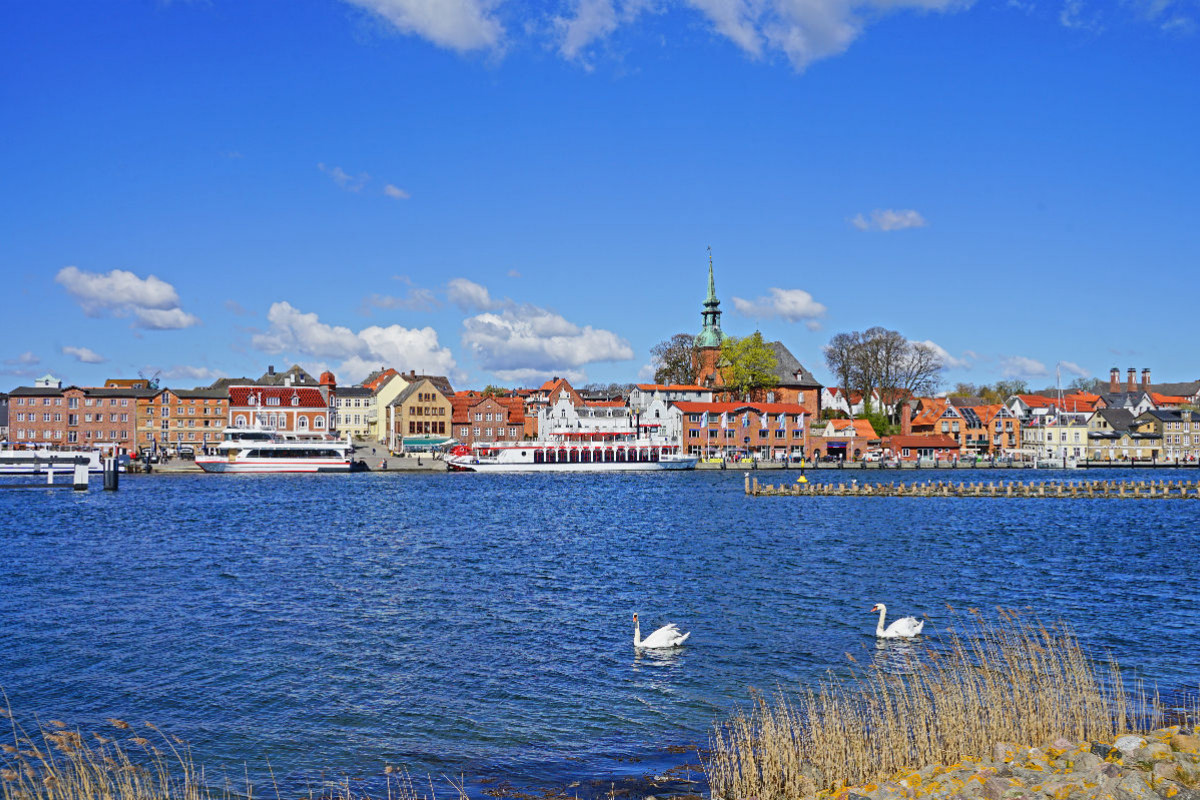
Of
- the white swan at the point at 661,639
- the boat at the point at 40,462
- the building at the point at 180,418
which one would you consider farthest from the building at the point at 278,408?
the white swan at the point at 661,639

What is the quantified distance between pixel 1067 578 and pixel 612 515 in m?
30.5

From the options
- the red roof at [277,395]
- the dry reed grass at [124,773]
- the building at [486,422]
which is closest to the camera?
the dry reed grass at [124,773]

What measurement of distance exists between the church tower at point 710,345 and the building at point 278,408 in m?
54.5

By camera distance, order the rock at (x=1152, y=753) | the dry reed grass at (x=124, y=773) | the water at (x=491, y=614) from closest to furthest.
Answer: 1. the rock at (x=1152, y=753)
2. the dry reed grass at (x=124, y=773)
3. the water at (x=491, y=614)

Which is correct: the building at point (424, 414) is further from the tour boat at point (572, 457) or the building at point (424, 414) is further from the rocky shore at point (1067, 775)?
the rocky shore at point (1067, 775)

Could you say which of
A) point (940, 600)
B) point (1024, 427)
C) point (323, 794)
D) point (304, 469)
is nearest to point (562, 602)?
point (940, 600)

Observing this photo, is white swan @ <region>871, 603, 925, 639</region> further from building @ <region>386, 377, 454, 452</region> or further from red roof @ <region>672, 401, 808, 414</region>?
building @ <region>386, 377, 454, 452</region>

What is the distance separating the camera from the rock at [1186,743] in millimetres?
12178

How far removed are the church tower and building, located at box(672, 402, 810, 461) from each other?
44.6ft

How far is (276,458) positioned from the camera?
103125 mm

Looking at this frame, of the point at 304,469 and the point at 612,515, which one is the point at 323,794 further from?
the point at 304,469

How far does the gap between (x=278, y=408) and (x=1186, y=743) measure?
125 meters

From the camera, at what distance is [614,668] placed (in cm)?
2100

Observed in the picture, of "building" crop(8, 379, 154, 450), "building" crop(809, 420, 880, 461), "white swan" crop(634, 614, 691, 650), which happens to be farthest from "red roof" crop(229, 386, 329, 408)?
"white swan" crop(634, 614, 691, 650)
